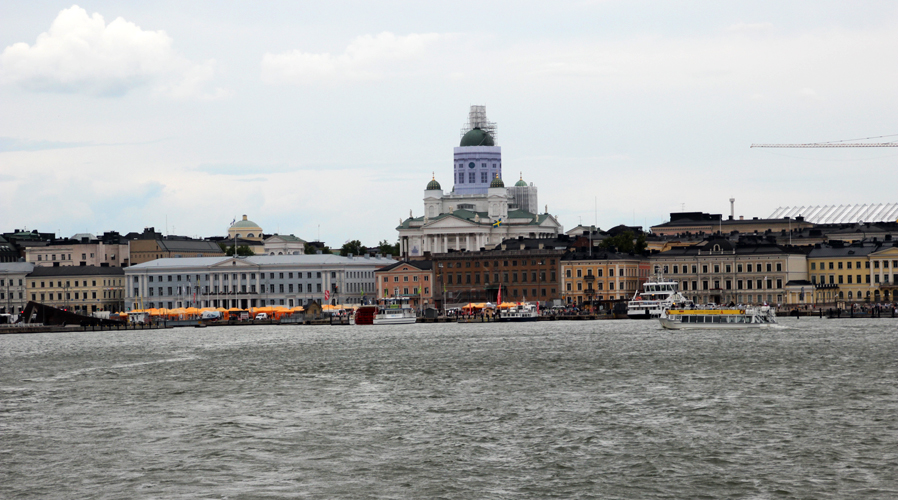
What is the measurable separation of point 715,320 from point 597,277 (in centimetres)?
5093

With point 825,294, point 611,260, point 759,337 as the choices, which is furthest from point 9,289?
point 759,337

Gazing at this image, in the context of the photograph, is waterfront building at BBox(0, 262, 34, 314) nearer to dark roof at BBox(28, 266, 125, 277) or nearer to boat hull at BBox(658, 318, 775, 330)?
dark roof at BBox(28, 266, 125, 277)

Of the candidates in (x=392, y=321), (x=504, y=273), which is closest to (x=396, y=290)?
(x=504, y=273)

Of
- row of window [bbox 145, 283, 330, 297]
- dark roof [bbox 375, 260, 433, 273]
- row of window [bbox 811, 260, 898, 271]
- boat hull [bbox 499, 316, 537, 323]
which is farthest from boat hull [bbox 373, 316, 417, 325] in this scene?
row of window [bbox 811, 260, 898, 271]

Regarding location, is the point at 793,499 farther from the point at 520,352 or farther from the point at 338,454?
the point at 520,352

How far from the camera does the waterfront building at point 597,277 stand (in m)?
148

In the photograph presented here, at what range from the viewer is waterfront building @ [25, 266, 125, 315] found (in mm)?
170125

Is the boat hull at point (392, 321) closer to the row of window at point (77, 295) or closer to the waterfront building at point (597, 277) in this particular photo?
the waterfront building at point (597, 277)

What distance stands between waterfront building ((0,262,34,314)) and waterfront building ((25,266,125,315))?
152 cm

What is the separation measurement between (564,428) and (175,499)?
1161 centimetres

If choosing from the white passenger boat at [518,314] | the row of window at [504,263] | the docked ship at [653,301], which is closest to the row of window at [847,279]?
the docked ship at [653,301]

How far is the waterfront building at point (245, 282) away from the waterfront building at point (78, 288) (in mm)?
4973

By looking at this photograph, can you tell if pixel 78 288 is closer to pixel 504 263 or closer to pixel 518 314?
pixel 504 263

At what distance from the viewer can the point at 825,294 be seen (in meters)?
144
